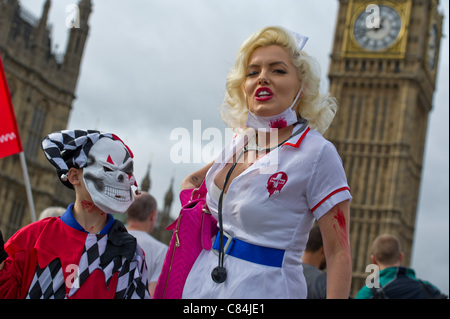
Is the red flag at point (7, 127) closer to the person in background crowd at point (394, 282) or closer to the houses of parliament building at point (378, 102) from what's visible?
the person in background crowd at point (394, 282)

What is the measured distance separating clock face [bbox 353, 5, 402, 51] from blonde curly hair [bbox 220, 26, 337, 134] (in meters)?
37.8

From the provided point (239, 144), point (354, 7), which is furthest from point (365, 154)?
point (239, 144)

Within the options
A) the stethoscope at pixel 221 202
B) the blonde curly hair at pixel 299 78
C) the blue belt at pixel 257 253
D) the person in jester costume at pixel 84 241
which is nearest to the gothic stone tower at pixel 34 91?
the person in jester costume at pixel 84 241

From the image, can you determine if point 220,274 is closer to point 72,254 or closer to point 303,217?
point 303,217

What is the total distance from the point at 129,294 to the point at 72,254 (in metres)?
0.25

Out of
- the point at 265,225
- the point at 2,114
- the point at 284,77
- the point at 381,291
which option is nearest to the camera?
the point at 265,225

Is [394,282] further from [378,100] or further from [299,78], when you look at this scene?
[378,100]

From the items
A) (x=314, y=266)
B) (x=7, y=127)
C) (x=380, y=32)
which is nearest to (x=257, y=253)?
(x=314, y=266)

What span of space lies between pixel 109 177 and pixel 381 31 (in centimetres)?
3845

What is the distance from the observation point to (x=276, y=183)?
232 cm

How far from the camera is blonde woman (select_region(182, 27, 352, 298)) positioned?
2.29 meters

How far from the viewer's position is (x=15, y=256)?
2.57 metres

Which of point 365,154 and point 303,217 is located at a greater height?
point 365,154

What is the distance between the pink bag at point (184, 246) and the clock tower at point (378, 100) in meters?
37.2
